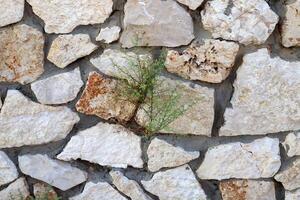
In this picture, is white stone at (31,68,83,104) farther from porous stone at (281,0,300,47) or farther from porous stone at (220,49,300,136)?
porous stone at (281,0,300,47)

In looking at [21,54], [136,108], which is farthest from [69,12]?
[136,108]

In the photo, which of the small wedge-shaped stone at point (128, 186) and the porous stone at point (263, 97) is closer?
the porous stone at point (263, 97)

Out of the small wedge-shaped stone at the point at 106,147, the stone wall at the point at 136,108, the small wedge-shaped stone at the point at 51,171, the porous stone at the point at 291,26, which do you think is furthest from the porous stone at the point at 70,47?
the porous stone at the point at 291,26

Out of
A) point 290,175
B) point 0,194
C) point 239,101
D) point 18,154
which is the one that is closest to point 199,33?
point 239,101

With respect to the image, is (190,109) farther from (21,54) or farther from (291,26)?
(21,54)

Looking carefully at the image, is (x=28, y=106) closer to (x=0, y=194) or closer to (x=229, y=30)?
(x=0, y=194)

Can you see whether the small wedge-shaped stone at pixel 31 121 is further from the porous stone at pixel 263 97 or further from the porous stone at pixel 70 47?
the porous stone at pixel 263 97
